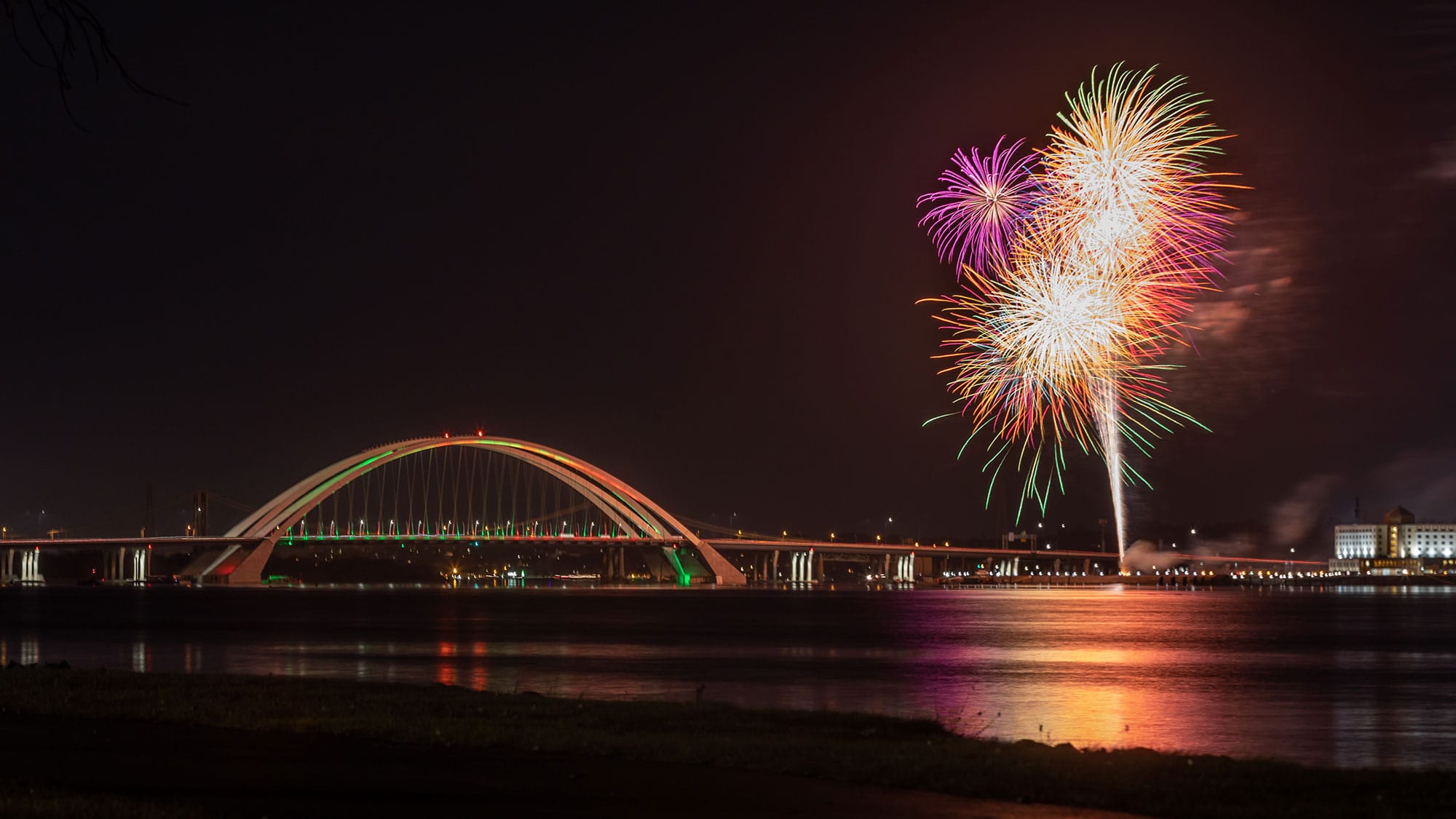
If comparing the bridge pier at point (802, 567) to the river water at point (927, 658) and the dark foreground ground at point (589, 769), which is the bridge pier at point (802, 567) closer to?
the river water at point (927, 658)

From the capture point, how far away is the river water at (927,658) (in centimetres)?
2275

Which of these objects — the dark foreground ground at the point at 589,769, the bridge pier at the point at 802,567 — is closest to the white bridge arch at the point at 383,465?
the bridge pier at the point at 802,567

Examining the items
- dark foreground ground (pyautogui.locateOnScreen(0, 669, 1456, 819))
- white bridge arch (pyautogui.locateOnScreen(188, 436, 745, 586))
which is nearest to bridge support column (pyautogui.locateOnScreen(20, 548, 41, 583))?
white bridge arch (pyautogui.locateOnScreen(188, 436, 745, 586))

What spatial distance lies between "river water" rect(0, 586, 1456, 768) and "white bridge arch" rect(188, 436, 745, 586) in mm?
43038

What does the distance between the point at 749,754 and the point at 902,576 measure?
165 m

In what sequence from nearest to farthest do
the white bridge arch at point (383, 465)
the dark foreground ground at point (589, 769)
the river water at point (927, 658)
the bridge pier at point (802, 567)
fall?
1. the dark foreground ground at point (589, 769)
2. the river water at point (927, 658)
3. the white bridge arch at point (383, 465)
4. the bridge pier at point (802, 567)

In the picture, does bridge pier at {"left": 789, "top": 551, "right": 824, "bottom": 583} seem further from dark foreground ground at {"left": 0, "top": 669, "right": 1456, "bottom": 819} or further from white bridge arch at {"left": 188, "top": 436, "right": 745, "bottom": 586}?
dark foreground ground at {"left": 0, "top": 669, "right": 1456, "bottom": 819}

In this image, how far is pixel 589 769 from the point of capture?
45.3 ft

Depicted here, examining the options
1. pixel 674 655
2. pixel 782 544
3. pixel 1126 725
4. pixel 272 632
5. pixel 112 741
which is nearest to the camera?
pixel 112 741

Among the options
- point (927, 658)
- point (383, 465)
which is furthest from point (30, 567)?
point (927, 658)

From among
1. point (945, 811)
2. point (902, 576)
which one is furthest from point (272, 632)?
point (902, 576)

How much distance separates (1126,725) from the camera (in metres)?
21.8

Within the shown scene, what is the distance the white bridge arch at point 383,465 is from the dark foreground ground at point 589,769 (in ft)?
366

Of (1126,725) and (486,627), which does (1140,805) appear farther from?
(486,627)
